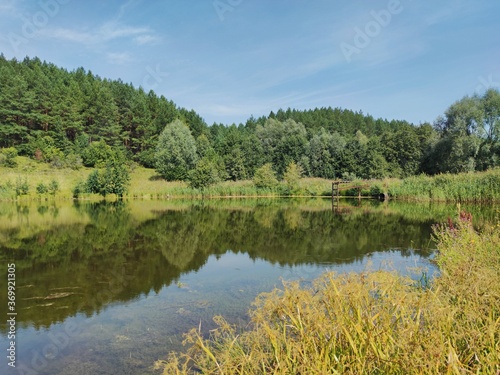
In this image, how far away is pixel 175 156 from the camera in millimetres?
53781

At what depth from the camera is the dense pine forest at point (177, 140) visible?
45.4m

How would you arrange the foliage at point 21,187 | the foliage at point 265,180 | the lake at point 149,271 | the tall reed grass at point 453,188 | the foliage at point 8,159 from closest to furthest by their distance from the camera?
the lake at point 149,271, the tall reed grass at point 453,188, the foliage at point 21,187, the foliage at point 265,180, the foliage at point 8,159

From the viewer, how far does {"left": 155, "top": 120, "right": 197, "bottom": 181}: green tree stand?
52281 millimetres

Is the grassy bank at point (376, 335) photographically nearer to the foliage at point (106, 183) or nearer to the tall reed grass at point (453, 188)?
the tall reed grass at point (453, 188)

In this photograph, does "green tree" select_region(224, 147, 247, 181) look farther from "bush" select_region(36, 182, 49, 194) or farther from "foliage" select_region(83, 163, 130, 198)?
"bush" select_region(36, 182, 49, 194)

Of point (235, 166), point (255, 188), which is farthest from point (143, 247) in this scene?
point (235, 166)

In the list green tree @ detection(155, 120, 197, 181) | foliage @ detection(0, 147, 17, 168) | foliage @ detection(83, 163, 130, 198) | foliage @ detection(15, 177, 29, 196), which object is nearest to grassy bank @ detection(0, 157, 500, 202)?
foliage @ detection(15, 177, 29, 196)

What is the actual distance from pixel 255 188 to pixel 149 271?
35944mm

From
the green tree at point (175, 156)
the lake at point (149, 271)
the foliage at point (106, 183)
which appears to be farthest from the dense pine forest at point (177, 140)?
the lake at point (149, 271)

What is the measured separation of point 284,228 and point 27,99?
191 ft

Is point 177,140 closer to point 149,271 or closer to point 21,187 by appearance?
point 21,187

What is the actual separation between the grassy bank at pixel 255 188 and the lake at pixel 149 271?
42.7 feet

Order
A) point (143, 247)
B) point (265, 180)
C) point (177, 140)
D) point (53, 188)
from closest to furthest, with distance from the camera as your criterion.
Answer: point (143, 247), point (53, 188), point (265, 180), point (177, 140)

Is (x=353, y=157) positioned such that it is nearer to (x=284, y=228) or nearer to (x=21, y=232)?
(x=284, y=228)
